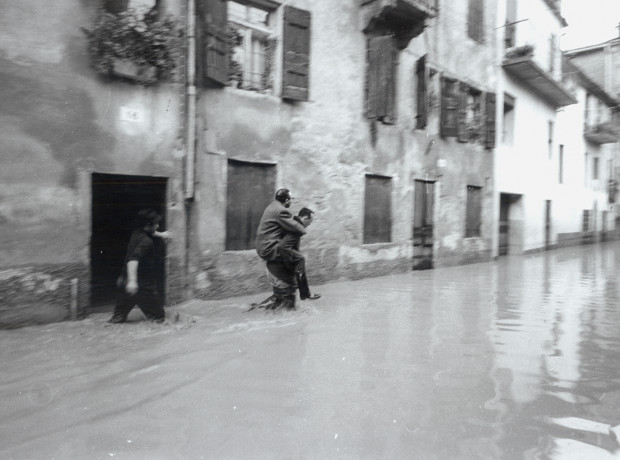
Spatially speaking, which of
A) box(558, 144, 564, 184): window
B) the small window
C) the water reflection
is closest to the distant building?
the water reflection

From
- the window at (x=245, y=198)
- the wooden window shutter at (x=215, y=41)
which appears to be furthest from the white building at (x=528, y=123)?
the wooden window shutter at (x=215, y=41)

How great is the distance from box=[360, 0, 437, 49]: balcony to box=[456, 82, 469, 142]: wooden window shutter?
2959 mm

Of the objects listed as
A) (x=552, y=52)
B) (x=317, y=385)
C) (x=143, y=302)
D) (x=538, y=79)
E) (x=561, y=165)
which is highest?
(x=552, y=52)

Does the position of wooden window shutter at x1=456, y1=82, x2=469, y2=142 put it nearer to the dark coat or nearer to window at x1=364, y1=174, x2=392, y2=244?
window at x1=364, y1=174, x2=392, y2=244

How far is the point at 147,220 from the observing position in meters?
5.59

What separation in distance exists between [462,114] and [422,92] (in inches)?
93.9

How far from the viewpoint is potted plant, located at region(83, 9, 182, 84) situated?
6.18 metres

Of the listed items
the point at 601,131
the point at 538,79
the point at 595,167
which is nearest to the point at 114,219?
the point at 538,79

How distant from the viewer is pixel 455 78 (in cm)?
1303

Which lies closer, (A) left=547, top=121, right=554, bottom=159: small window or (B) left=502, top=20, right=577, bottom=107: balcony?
(B) left=502, top=20, right=577, bottom=107: balcony

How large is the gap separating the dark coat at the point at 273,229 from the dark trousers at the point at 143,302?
1.48 meters

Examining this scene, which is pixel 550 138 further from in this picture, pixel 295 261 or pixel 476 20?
pixel 295 261

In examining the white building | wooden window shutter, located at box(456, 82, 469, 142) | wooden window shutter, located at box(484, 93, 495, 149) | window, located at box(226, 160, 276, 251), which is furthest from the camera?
the white building

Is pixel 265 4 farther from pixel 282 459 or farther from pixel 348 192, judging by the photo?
pixel 282 459
